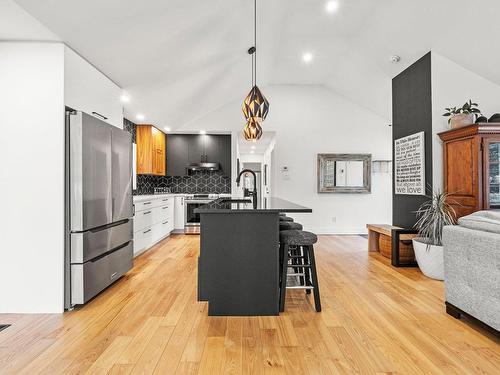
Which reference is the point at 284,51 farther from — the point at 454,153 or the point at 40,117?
the point at 40,117

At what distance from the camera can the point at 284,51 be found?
517 cm

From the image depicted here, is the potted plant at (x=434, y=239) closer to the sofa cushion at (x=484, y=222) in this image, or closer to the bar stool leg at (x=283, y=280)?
the sofa cushion at (x=484, y=222)

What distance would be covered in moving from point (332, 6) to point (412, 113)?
1803 millimetres

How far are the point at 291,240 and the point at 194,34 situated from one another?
2.43m

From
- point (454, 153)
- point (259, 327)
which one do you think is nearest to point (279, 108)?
point (454, 153)

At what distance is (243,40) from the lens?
421 cm

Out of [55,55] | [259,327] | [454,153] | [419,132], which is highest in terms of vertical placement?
[55,55]

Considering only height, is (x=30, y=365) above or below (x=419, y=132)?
below

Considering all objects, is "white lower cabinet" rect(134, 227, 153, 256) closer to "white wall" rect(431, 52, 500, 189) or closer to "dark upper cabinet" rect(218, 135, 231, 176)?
"dark upper cabinet" rect(218, 135, 231, 176)

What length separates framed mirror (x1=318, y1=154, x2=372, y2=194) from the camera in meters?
6.59

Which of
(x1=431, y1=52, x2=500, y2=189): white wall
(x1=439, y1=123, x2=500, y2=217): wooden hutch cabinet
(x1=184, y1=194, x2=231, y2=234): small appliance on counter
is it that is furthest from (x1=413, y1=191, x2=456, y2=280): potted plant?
(x1=184, y1=194, x2=231, y2=234): small appliance on counter

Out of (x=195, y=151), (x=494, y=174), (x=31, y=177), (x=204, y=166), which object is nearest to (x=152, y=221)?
(x=204, y=166)

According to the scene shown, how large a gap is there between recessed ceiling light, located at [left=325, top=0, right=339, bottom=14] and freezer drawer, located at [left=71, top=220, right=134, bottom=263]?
137 inches

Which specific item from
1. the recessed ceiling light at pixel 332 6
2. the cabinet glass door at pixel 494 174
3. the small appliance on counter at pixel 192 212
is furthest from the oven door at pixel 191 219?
the cabinet glass door at pixel 494 174
